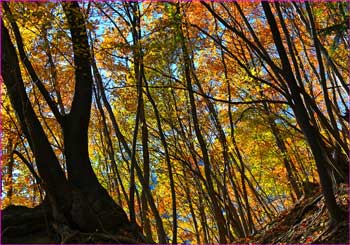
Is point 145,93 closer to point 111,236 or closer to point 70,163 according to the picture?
point 70,163

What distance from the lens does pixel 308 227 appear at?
513cm

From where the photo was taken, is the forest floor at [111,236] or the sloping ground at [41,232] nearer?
the forest floor at [111,236]

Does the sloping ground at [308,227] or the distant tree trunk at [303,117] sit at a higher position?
the distant tree trunk at [303,117]

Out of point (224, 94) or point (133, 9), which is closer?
point (133, 9)

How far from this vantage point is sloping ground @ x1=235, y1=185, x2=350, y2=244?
4387 mm

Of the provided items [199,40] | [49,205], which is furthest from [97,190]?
[199,40]

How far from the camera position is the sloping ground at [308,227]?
4387 millimetres

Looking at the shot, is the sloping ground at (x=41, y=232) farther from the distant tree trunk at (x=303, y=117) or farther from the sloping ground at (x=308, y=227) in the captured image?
the distant tree trunk at (x=303, y=117)

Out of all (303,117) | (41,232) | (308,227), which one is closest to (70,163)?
(41,232)

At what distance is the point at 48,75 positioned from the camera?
795 centimetres

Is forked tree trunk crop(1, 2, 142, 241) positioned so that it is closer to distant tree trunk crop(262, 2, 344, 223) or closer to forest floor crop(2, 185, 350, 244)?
forest floor crop(2, 185, 350, 244)

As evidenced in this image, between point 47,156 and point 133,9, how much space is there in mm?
2840

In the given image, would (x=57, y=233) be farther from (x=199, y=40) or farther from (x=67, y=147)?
(x=199, y=40)

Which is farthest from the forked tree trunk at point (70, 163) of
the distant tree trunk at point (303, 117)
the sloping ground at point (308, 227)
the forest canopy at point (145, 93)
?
the distant tree trunk at point (303, 117)
